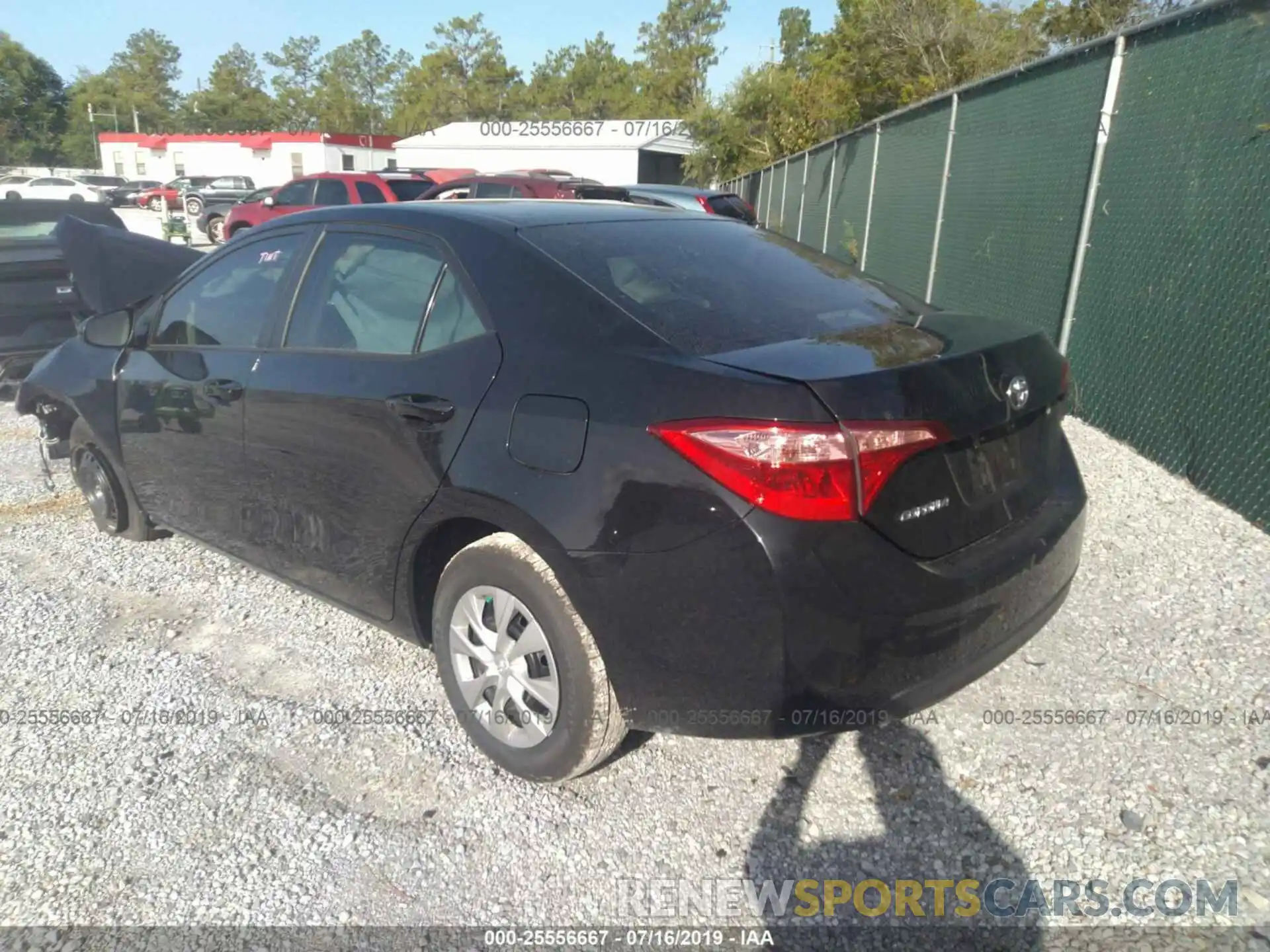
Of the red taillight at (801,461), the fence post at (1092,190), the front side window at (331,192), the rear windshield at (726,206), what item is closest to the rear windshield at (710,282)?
the red taillight at (801,461)

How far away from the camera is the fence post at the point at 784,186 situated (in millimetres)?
20062

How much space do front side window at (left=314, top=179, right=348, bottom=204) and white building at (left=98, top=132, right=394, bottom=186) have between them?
30.5 meters

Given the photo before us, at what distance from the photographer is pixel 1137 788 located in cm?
272

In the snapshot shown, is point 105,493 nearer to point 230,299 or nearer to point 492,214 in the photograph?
point 230,299

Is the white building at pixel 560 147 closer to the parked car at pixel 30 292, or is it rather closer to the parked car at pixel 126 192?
the parked car at pixel 126 192

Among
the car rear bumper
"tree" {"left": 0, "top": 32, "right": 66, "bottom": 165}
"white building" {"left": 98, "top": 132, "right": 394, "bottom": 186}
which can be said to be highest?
"tree" {"left": 0, "top": 32, "right": 66, "bottom": 165}

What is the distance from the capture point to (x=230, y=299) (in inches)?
147

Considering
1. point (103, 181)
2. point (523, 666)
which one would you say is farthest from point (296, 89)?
point (523, 666)

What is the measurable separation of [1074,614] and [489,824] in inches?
96.1

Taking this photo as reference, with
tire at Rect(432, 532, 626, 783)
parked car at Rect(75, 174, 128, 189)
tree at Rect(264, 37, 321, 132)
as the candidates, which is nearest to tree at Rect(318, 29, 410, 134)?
tree at Rect(264, 37, 321, 132)

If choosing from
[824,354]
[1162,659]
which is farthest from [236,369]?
[1162,659]

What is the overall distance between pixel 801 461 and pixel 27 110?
105 m

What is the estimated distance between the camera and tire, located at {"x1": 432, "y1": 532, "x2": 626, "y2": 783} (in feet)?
8.20

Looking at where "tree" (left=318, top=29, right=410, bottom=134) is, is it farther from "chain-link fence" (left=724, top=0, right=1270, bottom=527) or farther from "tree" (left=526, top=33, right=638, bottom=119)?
"chain-link fence" (left=724, top=0, right=1270, bottom=527)
